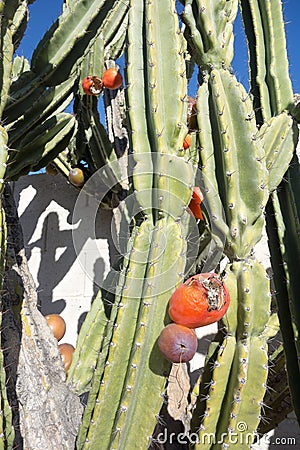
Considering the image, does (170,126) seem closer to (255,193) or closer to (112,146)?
(255,193)

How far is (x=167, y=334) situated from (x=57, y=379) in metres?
1.03

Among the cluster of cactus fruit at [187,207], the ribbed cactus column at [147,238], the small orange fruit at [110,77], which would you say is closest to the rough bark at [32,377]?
the cluster of cactus fruit at [187,207]

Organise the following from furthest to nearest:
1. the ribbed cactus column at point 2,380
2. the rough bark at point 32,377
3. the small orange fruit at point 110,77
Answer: the small orange fruit at point 110,77 < the rough bark at point 32,377 < the ribbed cactus column at point 2,380

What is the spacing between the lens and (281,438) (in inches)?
124

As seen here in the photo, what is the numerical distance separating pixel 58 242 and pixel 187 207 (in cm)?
298

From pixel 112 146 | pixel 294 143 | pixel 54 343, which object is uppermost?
pixel 112 146

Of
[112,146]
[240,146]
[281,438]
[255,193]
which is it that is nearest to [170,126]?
[240,146]

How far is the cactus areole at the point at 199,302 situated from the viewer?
1493mm

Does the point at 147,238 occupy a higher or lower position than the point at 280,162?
lower

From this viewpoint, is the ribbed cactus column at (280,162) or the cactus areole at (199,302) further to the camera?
the ribbed cactus column at (280,162)

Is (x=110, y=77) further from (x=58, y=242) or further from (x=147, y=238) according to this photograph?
(x=147, y=238)

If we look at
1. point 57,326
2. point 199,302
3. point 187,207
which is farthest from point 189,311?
point 57,326

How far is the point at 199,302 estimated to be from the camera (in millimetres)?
1505

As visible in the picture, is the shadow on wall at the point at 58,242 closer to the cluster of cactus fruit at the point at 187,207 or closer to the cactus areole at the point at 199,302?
the cluster of cactus fruit at the point at 187,207
